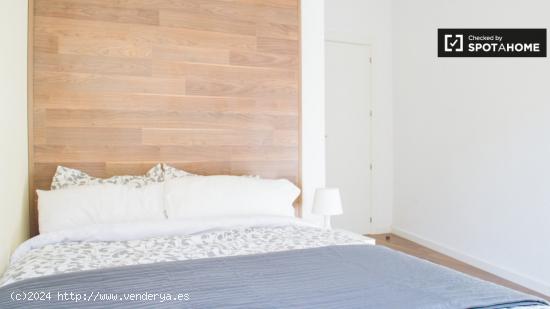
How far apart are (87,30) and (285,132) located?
4.71ft

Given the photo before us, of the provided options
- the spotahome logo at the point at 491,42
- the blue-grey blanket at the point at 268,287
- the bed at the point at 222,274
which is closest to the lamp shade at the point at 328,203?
the bed at the point at 222,274

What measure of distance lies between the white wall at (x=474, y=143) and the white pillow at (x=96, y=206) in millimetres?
2571

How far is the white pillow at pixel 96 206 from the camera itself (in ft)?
6.91

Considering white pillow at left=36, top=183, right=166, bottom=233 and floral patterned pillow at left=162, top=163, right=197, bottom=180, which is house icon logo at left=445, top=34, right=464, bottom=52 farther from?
white pillow at left=36, top=183, right=166, bottom=233

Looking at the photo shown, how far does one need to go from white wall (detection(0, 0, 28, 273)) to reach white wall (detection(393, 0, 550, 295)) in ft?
10.7

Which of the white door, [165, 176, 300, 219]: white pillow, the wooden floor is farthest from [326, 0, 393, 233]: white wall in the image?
[165, 176, 300, 219]: white pillow

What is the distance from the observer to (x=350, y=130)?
4.51 m

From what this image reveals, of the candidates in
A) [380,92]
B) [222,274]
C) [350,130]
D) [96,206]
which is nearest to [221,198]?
[96,206]

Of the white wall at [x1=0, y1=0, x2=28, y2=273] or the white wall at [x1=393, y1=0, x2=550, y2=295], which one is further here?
the white wall at [x1=393, y1=0, x2=550, y2=295]

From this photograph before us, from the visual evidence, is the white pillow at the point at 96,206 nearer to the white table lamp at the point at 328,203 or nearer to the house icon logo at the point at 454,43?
the white table lamp at the point at 328,203

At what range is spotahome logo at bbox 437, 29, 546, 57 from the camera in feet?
9.82

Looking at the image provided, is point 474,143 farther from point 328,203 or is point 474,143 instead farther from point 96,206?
point 96,206

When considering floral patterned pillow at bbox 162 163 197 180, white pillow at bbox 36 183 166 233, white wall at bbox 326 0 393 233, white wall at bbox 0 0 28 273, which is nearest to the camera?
white wall at bbox 0 0 28 273

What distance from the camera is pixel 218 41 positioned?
2.83 m
